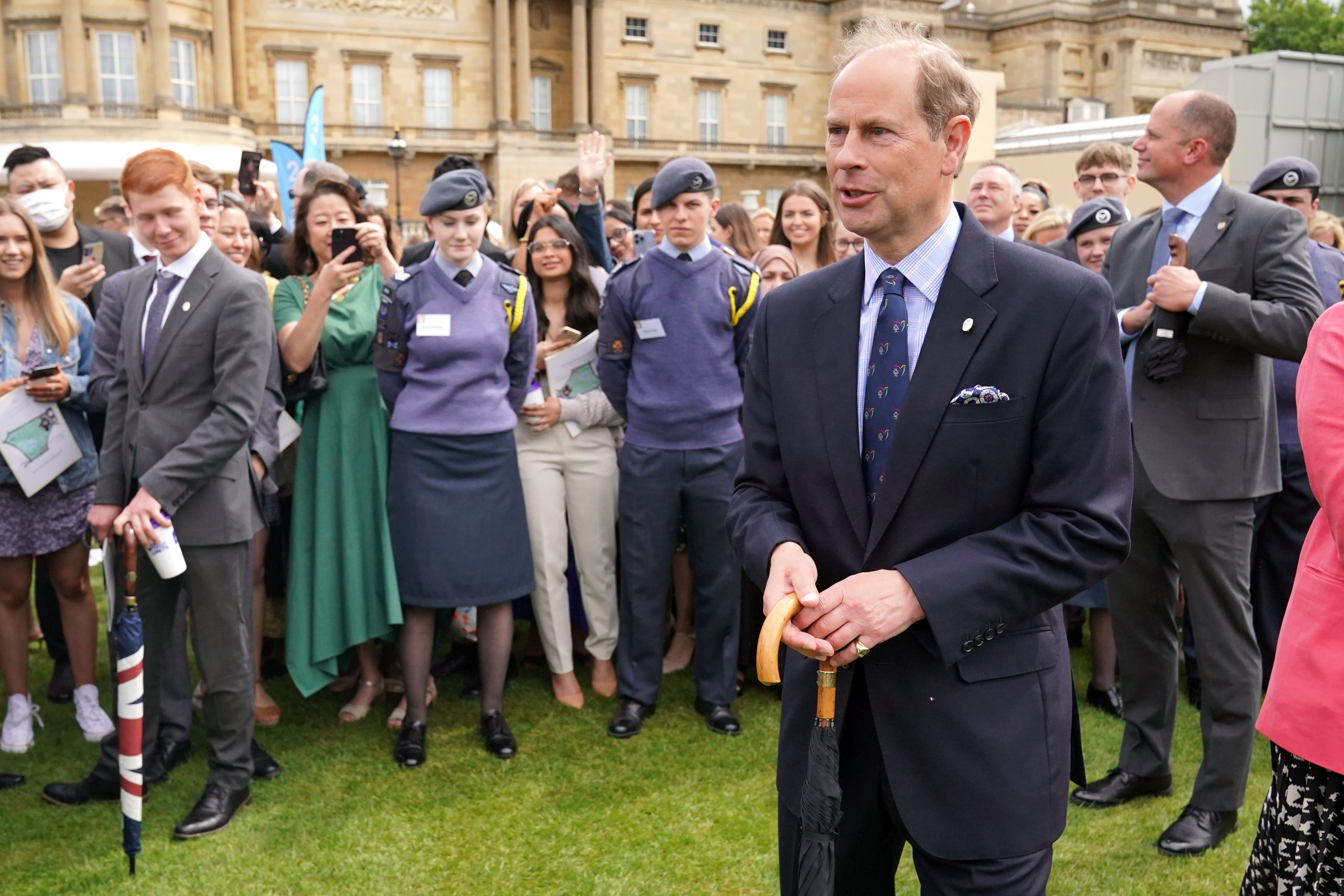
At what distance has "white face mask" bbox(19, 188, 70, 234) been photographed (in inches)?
223

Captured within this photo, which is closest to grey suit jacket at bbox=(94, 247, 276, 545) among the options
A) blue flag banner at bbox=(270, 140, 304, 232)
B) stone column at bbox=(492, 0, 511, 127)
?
blue flag banner at bbox=(270, 140, 304, 232)

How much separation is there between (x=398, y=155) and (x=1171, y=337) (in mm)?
25786

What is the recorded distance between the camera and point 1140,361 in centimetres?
388

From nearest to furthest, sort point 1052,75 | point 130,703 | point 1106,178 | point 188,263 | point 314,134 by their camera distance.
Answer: point 130,703 < point 188,263 < point 1106,178 < point 314,134 < point 1052,75

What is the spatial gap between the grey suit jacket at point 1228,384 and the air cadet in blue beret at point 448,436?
104 inches

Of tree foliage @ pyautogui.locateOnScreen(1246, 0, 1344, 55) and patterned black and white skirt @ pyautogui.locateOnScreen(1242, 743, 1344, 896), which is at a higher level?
tree foliage @ pyautogui.locateOnScreen(1246, 0, 1344, 55)

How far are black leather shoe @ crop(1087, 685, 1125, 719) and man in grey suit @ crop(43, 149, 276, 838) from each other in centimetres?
382

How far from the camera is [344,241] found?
15.2 ft

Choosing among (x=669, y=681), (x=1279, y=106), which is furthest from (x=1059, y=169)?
(x=669, y=681)

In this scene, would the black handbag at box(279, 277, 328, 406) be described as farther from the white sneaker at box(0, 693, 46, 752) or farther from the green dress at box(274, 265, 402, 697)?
the white sneaker at box(0, 693, 46, 752)

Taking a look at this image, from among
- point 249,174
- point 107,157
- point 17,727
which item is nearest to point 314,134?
point 249,174

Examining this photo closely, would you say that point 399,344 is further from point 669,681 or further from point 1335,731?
point 1335,731

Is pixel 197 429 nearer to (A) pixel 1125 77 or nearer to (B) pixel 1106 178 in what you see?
(B) pixel 1106 178

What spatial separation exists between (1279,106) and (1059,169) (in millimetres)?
8379
